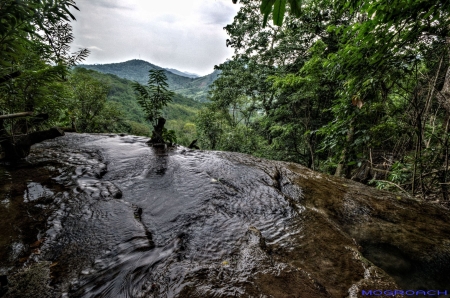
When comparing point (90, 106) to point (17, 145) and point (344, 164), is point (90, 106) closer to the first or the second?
point (17, 145)

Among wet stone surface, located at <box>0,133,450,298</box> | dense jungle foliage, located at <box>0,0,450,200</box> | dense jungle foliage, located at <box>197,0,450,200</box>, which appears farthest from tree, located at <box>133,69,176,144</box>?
dense jungle foliage, located at <box>197,0,450,200</box>

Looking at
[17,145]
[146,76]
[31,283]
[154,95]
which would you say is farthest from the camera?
[146,76]

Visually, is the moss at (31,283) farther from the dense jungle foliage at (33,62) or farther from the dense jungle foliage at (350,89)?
the dense jungle foliage at (350,89)

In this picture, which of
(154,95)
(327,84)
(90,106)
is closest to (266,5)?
(154,95)

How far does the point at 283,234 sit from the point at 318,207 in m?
0.94

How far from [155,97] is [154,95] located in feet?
0.20

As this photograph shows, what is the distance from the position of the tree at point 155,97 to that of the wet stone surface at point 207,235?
2.29 m

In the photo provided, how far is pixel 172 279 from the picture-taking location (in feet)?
5.24

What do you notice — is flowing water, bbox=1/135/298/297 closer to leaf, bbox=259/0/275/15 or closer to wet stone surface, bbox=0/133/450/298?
wet stone surface, bbox=0/133/450/298

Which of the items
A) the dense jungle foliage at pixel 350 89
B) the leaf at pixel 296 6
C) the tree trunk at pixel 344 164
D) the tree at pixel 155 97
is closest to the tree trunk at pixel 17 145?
the tree at pixel 155 97

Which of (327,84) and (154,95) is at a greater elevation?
(327,84)

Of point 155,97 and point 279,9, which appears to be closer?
point 279,9

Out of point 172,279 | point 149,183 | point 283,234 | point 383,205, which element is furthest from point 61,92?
point 383,205

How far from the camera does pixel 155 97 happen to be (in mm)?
5668
